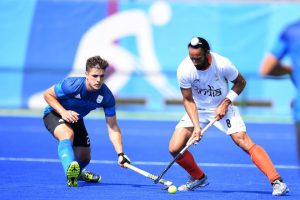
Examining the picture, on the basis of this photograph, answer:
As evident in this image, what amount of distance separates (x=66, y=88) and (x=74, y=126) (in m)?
0.55

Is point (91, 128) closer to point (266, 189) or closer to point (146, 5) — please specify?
point (146, 5)

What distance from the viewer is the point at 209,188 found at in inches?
358

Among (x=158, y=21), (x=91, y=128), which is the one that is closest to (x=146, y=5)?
(x=158, y=21)

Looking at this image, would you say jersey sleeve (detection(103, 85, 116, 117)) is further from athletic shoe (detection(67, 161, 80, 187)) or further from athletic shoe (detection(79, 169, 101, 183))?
athletic shoe (detection(67, 161, 80, 187))

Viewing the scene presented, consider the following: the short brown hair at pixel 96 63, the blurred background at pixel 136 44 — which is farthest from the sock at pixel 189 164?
the blurred background at pixel 136 44

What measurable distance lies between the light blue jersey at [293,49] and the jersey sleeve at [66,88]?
11.2ft

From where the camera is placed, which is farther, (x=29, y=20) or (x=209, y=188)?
→ (x=29, y=20)

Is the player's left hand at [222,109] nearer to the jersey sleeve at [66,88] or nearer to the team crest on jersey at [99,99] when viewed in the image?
the team crest on jersey at [99,99]

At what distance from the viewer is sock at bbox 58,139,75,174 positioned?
8.45 meters

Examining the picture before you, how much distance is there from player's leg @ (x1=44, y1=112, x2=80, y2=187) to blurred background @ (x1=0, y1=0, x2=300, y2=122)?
9645mm

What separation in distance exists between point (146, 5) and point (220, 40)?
1.99 metres

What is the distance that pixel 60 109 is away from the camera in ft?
29.0

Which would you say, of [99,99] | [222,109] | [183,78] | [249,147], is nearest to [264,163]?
[249,147]

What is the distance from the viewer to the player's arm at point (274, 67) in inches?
238
